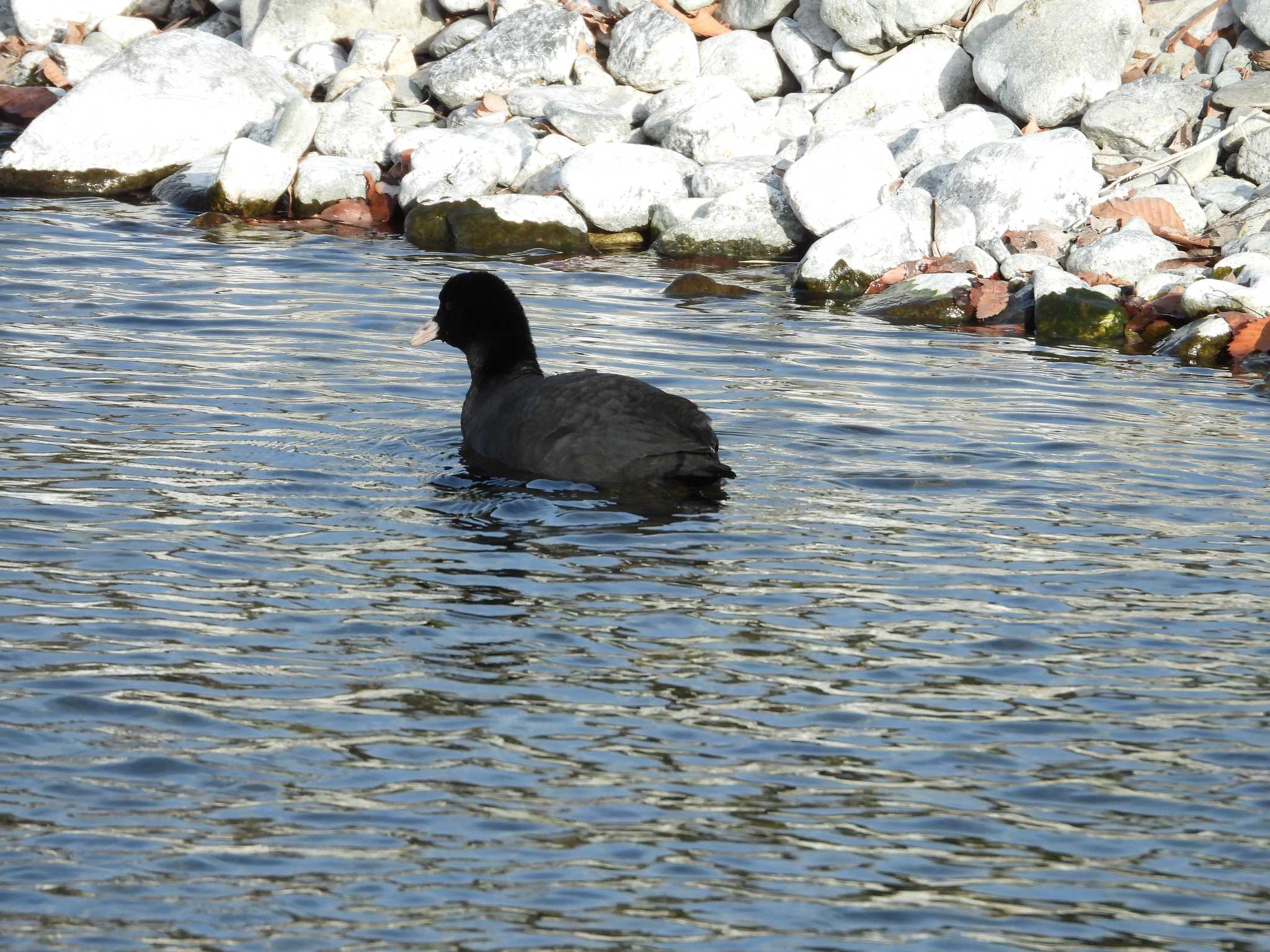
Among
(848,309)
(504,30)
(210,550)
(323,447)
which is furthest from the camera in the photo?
(504,30)

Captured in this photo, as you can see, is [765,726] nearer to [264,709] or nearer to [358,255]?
[264,709]

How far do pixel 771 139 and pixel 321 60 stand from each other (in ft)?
20.7

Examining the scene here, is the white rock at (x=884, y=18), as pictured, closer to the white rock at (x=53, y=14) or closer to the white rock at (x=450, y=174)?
the white rock at (x=450, y=174)

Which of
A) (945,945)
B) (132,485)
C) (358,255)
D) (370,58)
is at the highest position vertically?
(370,58)

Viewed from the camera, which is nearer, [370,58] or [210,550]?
[210,550]

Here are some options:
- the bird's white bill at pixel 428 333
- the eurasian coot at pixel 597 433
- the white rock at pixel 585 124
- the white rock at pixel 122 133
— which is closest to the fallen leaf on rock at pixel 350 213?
the white rock at pixel 122 133

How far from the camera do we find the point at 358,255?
1647 centimetres

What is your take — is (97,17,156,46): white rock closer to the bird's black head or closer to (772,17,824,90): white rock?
(772,17,824,90): white rock

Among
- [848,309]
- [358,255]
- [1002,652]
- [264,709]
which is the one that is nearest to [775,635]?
[1002,652]

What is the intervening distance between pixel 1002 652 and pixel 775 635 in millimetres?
834

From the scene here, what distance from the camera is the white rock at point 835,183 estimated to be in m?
16.0

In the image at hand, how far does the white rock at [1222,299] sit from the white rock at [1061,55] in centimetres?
446

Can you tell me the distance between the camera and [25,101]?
73.4ft

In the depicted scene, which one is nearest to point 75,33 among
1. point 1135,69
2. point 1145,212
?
point 1135,69
